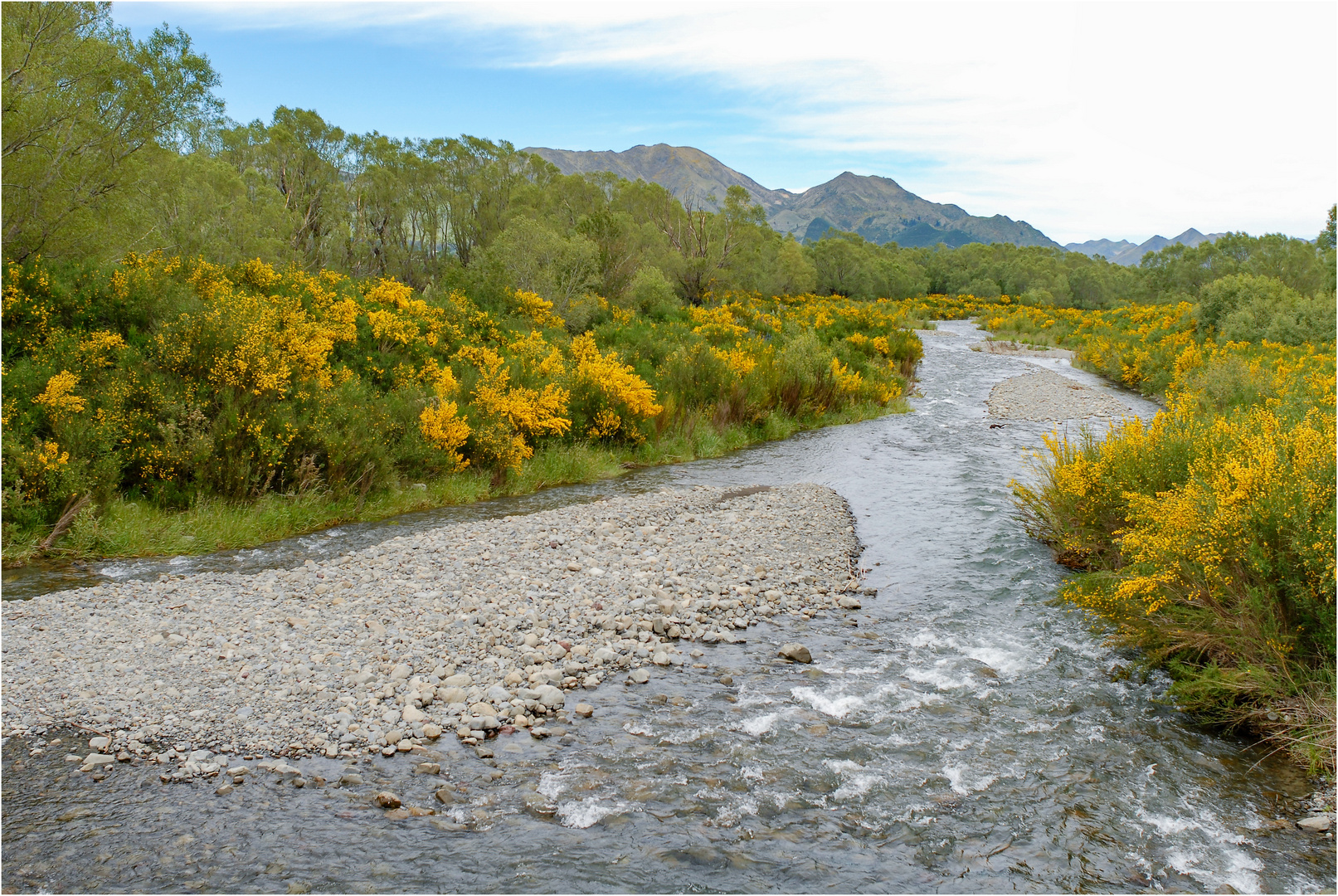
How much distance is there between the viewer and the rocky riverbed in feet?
19.5

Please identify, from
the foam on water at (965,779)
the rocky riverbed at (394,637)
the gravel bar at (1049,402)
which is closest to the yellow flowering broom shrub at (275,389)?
the rocky riverbed at (394,637)

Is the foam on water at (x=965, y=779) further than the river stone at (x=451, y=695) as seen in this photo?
No

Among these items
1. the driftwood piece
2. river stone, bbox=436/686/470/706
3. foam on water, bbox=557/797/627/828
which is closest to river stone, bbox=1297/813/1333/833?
foam on water, bbox=557/797/627/828

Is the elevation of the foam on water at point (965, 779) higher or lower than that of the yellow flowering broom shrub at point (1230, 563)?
lower

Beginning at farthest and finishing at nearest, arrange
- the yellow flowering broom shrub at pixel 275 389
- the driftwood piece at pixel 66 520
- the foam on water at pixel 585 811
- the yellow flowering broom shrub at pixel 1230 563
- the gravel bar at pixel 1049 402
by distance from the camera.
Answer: the gravel bar at pixel 1049 402 → the yellow flowering broom shrub at pixel 275 389 → the driftwood piece at pixel 66 520 → the yellow flowering broom shrub at pixel 1230 563 → the foam on water at pixel 585 811

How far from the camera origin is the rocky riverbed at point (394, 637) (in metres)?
5.95

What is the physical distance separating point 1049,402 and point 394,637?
76.8 feet

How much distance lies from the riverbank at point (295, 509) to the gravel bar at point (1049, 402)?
10.8 m

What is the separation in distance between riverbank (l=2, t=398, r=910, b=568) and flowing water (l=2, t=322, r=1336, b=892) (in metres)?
4.99

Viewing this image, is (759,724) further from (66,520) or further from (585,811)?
(66,520)

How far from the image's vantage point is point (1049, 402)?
82.6 ft

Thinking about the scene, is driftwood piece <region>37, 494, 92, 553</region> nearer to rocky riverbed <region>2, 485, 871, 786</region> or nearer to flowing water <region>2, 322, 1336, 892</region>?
rocky riverbed <region>2, 485, 871, 786</region>

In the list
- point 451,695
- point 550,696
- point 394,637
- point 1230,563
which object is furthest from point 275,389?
point 1230,563

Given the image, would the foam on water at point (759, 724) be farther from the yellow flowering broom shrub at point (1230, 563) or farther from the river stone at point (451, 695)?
the yellow flowering broom shrub at point (1230, 563)
